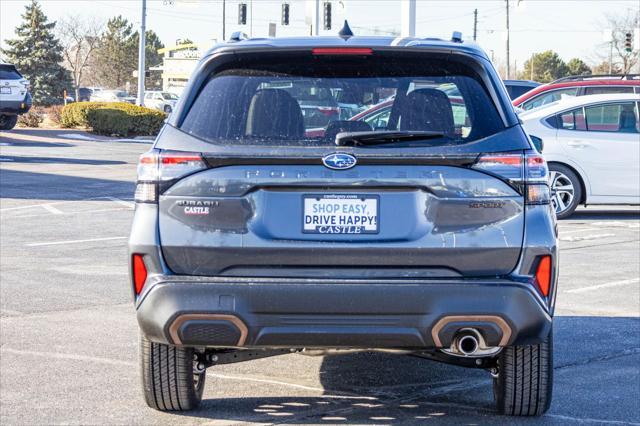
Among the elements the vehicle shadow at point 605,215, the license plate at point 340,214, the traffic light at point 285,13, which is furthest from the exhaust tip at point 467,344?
the traffic light at point 285,13

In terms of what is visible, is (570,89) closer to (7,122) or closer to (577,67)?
(7,122)

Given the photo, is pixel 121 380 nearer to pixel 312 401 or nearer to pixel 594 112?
pixel 312 401

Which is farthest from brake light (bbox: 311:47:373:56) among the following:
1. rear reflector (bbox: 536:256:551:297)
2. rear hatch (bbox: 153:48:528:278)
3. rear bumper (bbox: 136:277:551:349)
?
rear reflector (bbox: 536:256:551:297)

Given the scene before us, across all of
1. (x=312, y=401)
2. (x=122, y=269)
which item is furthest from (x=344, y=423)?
(x=122, y=269)

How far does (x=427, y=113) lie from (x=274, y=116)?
68 cm

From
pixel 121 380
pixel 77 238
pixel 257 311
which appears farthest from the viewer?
pixel 77 238

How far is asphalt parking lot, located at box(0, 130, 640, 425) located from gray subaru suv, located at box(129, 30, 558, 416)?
854 mm

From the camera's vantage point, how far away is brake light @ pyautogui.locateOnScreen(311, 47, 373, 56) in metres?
4.96

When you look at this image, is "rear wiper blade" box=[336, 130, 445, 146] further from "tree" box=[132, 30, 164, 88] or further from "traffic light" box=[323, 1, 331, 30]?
"tree" box=[132, 30, 164, 88]

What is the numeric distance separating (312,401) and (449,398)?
744 mm

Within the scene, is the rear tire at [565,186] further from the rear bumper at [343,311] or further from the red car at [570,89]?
the rear bumper at [343,311]

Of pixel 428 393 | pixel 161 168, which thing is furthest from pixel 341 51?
pixel 428 393

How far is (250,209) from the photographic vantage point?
15.5 feet

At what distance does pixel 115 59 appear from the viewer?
105875 millimetres
